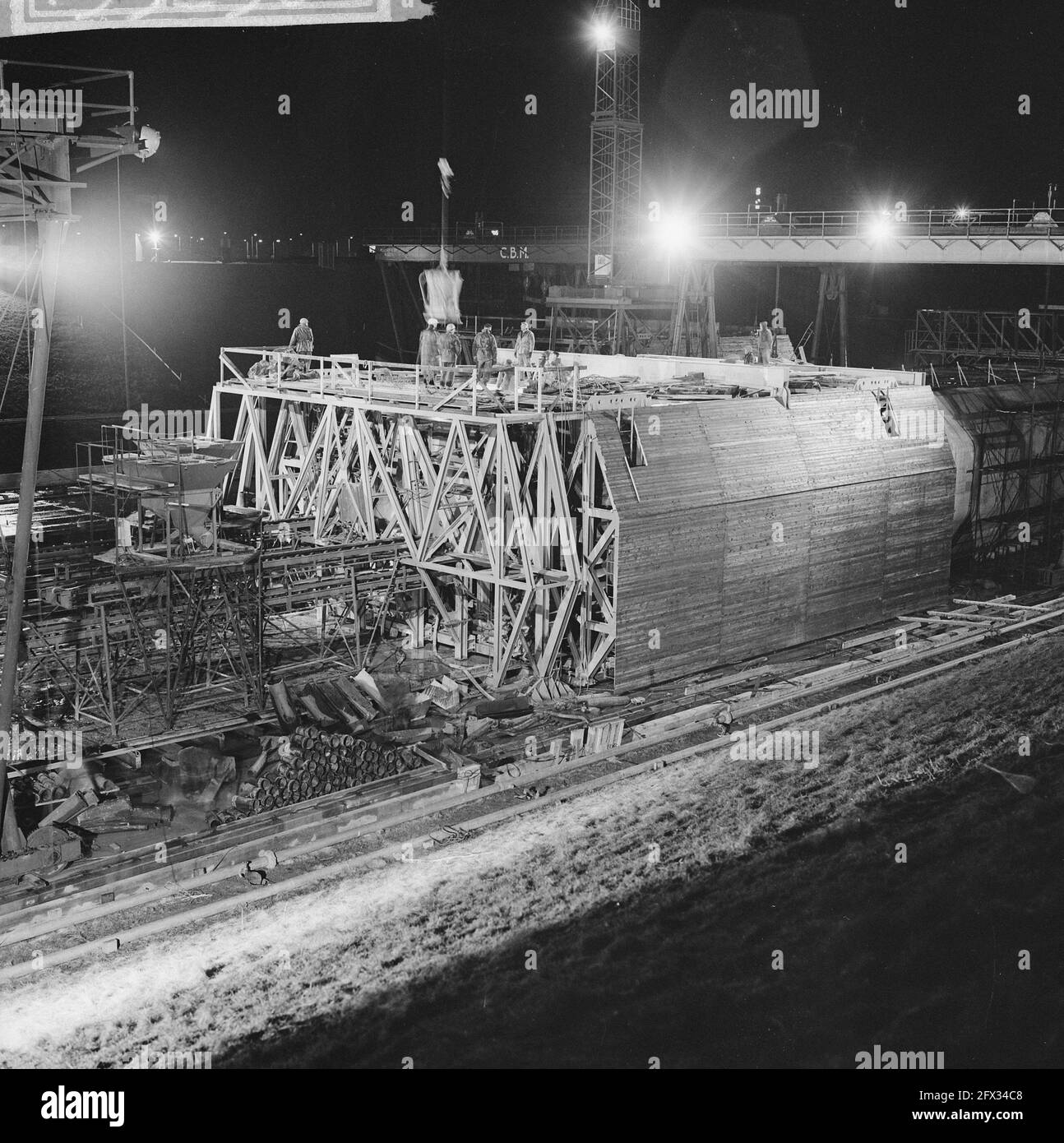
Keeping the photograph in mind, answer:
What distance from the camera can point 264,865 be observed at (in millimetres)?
18078

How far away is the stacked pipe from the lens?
65.9ft

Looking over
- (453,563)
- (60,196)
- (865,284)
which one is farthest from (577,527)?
(865,284)

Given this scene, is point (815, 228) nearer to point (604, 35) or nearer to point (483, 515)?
point (604, 35)

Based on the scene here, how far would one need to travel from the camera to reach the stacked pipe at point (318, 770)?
65.9ft

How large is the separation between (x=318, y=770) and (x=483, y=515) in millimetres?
6790

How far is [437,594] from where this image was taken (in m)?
26.8

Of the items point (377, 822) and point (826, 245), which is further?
point (826, 245)

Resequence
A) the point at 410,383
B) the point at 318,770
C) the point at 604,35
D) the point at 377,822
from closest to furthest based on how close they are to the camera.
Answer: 1. the point at 377,822
2. the point at 318,770
3. the point at 410,383
4. the point at 604,35

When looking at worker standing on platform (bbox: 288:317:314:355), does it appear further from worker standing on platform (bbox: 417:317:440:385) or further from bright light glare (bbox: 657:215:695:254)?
bright light glare (bbox: 657:215:695:254)

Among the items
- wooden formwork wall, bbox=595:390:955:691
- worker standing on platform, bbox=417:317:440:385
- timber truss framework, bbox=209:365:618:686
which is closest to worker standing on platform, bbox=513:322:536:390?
timber truss framework, bbox=209:365:618:686

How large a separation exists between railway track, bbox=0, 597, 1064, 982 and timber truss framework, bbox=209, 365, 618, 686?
2.95 metres

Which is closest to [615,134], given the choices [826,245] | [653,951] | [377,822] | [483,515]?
[826,245]
